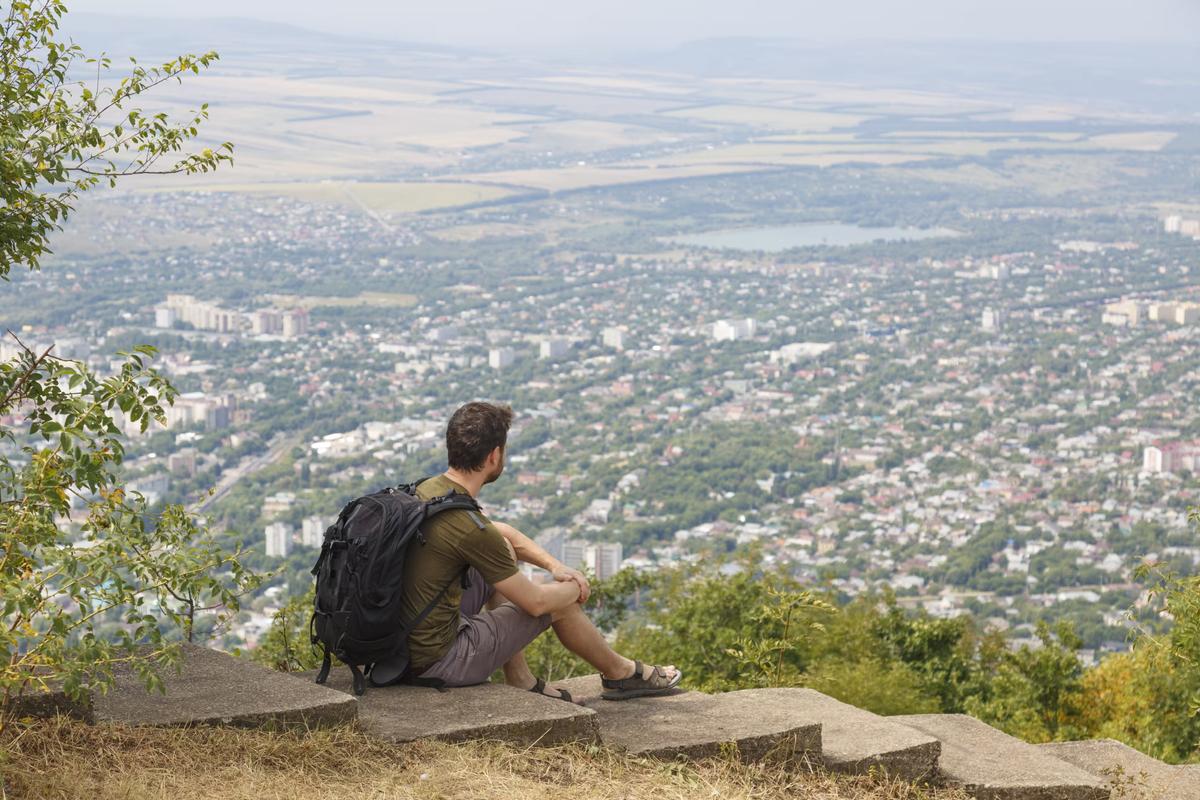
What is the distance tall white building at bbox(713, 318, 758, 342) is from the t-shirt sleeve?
54.5 m

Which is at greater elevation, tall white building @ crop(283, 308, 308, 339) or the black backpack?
the black backpack

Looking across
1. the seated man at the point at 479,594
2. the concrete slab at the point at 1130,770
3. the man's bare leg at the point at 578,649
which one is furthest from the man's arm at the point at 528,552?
the concrete slab at the point at 1130,770

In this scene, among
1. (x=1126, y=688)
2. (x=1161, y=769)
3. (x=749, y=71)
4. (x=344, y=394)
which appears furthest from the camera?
(x=749, y=71)

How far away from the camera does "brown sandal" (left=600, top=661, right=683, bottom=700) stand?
488cm

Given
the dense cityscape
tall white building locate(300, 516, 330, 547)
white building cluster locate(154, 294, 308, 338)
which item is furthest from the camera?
white building cluster locate(154, 294, 308, 338)

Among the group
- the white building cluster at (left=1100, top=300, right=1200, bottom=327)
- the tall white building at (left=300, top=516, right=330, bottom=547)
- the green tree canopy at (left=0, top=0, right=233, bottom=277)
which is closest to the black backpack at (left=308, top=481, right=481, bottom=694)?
the green tree canopy at (left=0, top=0, right=233, bottom=277)

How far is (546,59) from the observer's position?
192 metres

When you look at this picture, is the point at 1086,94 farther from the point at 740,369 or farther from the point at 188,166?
the point at 188,166

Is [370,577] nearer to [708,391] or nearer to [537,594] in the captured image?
[537,594]

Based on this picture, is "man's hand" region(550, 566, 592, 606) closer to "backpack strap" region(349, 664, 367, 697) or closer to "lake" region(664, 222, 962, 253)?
"backpack strap" region(349, 664, 367, 697)

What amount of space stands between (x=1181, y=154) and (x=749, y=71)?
270ft

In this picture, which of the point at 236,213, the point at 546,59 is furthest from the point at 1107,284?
the point at 546,59

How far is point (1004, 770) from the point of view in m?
4.70

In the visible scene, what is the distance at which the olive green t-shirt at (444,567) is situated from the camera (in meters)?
4.37
